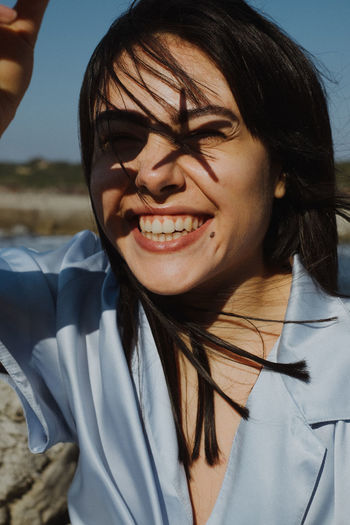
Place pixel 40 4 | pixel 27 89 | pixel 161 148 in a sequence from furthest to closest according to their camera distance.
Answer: pixel 161 148 → pixel 27 89 → pixel 40 4

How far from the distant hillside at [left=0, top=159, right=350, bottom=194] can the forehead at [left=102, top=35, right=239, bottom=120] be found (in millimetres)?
20389

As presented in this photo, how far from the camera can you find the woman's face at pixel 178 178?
5.25ft

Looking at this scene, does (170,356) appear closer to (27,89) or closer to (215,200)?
(215,200)

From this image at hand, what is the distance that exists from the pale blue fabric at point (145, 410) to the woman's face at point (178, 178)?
338mm

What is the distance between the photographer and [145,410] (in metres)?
1.82

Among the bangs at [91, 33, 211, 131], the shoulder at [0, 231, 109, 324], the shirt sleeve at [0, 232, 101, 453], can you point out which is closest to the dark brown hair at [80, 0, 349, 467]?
the bangs at [91, 33, 211, 131]

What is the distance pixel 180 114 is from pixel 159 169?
6.6 inches

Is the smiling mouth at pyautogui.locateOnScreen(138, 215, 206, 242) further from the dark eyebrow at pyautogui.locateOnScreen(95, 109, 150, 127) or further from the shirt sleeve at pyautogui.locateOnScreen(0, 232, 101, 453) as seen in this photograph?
the shirt sleeve at pyautogui.locateOnScreen(0, 232, 101, 453)

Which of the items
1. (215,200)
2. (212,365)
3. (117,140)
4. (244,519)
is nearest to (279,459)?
(244,519)

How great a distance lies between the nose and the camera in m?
1.57

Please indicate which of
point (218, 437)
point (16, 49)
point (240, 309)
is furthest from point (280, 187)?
point (16, 49)

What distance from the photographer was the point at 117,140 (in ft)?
5.60

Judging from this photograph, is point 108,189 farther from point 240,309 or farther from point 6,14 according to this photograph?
point 240,309

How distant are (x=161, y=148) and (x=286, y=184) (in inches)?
23.5
